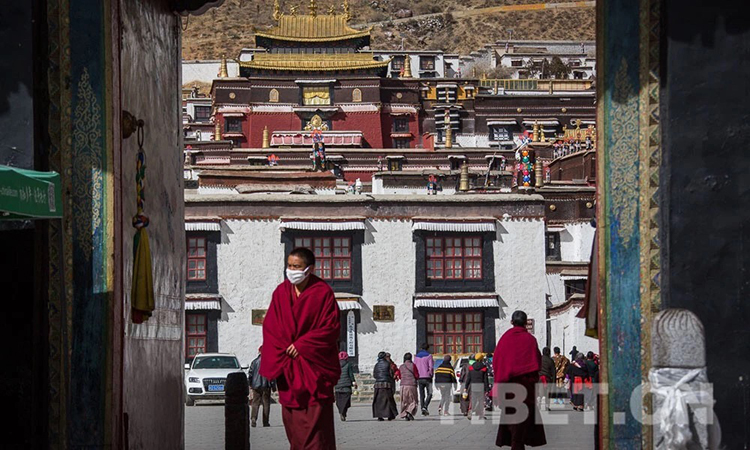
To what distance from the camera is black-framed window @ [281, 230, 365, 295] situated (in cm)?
3203

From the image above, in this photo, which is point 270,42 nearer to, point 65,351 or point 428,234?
point 428,234

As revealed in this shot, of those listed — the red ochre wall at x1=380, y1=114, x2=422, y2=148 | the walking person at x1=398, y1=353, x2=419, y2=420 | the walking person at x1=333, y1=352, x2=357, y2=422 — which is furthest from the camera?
the red ochre wall at x1=380, y1=114, x2=422, y2=148

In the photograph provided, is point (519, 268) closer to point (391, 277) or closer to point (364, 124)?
point (391, 277)

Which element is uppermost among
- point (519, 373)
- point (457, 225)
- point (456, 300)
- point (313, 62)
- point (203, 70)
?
point (203, 70)

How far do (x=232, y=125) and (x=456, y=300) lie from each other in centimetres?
3322

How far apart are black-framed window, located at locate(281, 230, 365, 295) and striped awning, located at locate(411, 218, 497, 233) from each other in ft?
4.68

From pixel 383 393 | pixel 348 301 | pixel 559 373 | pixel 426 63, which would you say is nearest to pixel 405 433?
pixel 383 393

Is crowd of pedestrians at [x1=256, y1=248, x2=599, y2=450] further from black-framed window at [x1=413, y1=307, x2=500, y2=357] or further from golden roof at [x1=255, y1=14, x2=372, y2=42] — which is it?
golden roof at [x1=255, y1=14, x2=372, y2=42]

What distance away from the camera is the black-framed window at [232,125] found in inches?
2502

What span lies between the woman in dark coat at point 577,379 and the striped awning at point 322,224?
7.19 meters

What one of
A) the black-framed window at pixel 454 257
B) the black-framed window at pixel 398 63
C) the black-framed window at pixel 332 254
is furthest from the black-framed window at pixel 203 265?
the black-framed window at pixel 398 63

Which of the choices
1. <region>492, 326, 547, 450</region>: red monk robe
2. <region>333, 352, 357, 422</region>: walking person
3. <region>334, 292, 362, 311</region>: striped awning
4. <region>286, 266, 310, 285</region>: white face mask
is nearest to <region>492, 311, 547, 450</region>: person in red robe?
<region>492, 326, 547, 450</region>: red monk robe

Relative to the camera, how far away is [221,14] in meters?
115

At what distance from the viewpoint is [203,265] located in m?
32.0
